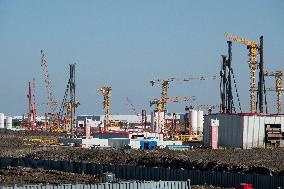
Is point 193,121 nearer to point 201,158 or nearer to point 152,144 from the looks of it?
point 152,144

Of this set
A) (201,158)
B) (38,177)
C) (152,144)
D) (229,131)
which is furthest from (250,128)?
(38,177)

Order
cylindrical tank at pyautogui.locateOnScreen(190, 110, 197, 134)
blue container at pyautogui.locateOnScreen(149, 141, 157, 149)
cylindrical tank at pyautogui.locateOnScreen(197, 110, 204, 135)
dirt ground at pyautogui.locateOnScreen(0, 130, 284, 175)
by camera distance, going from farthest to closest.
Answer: cylindrical tank at pyautogui.locateOnScreen(197, 110, 204, 135)
cylindrical tank at pyautogui.locateOnScreen(190, 110, 197, 134)
blue container at pyautogui.locateOnScreen(149, 141, 157, 149)
dirt ground at pyautogui.locateOnScreen(0, 130, 284, 175)

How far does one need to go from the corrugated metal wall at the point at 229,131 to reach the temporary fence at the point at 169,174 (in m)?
19.6

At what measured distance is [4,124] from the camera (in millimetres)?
173875

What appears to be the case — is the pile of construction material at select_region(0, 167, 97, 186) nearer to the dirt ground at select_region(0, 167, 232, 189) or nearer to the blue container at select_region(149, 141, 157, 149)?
the dirt ground at select_region(0, 167, 232, 189)

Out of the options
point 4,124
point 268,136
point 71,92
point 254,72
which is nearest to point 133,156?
point 268,136

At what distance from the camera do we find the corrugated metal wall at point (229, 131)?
6103 centimetres

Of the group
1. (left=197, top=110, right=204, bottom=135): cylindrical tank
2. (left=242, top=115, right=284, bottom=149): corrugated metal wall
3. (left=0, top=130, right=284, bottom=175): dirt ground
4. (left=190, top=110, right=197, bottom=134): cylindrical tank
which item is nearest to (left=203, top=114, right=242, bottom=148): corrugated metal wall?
(left=242, top=115, right=284, bottom=149): corrugated metal wall

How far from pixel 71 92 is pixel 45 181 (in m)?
83.9

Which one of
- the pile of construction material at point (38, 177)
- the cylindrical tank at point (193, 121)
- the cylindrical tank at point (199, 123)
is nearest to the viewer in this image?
the pile of construction material at point (38, 177)

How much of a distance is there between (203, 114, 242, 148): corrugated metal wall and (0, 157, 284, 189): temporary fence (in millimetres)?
19554

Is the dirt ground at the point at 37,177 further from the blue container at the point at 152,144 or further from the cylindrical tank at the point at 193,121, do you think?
the cylindrical tank at the point at 193,121

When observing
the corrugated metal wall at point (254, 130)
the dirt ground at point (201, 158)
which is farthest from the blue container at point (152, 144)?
the corrugated metal wall at point (254, 130)

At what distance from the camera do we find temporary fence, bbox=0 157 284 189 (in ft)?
118
